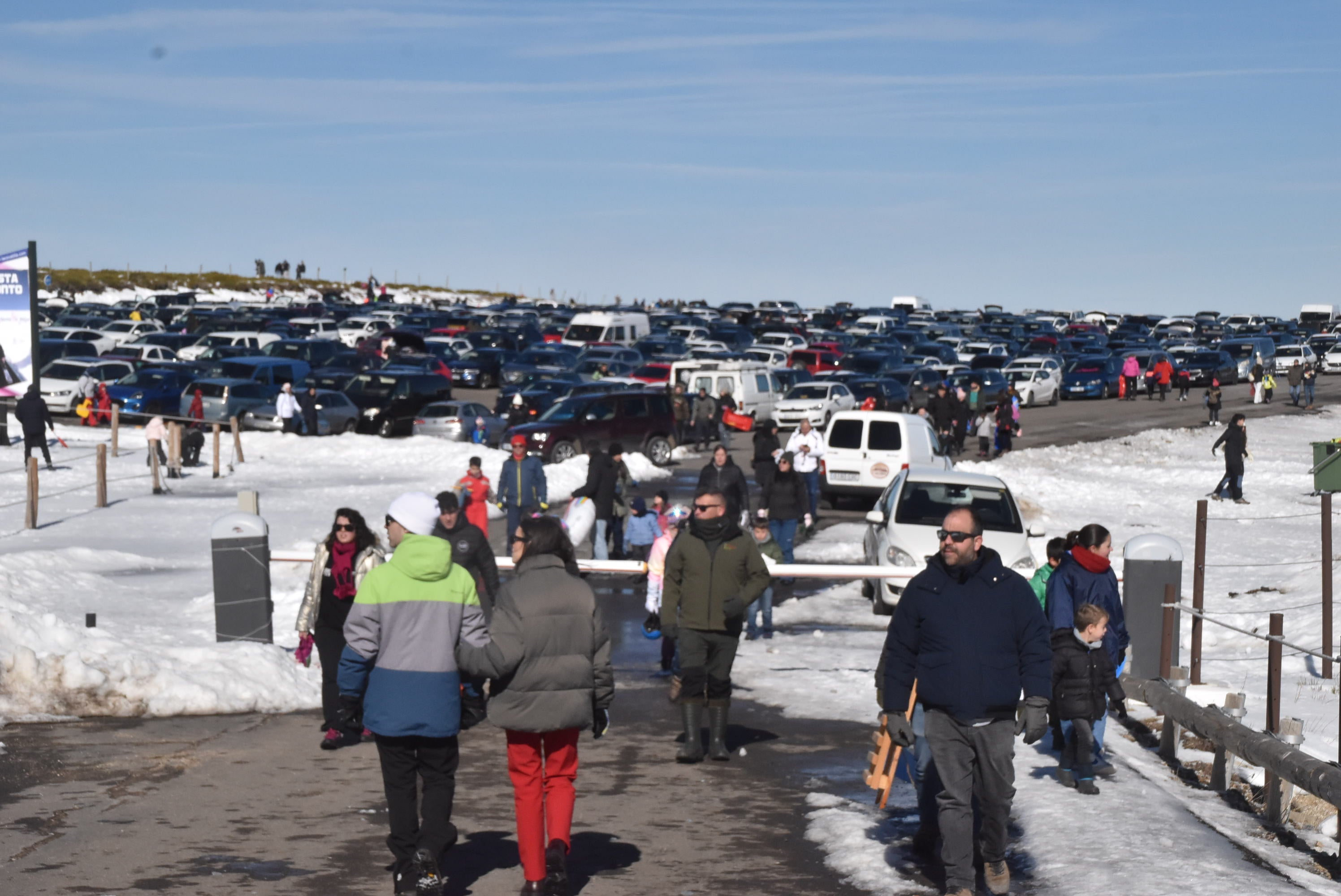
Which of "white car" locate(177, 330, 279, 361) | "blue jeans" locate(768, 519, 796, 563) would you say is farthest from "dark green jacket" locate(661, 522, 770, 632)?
"white car" locate(177, 330, 279, 361)

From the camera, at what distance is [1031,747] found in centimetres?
1020

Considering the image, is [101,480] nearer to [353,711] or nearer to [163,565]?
[163,565]

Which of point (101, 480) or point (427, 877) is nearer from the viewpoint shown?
point (427, 877)

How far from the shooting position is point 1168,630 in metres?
11.1

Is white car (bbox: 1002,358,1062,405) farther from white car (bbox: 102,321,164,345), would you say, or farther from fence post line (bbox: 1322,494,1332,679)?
fence post line (bbox: 1322,494,1332,679)

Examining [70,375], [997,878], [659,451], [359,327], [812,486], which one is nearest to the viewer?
[997,878]

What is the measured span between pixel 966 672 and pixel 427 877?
2.41m

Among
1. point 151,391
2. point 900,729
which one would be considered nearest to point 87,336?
point 151,391

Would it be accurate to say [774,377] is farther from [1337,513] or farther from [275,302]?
[275,302]

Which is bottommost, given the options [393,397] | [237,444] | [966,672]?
[237,444]

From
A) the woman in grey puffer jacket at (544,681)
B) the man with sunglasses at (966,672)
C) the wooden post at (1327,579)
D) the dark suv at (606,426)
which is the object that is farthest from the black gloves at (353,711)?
the dark suv at (606,426)

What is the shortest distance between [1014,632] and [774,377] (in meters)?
39.2

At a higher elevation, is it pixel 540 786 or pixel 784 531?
pixel 540 786

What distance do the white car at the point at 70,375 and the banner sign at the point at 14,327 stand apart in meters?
9.63
